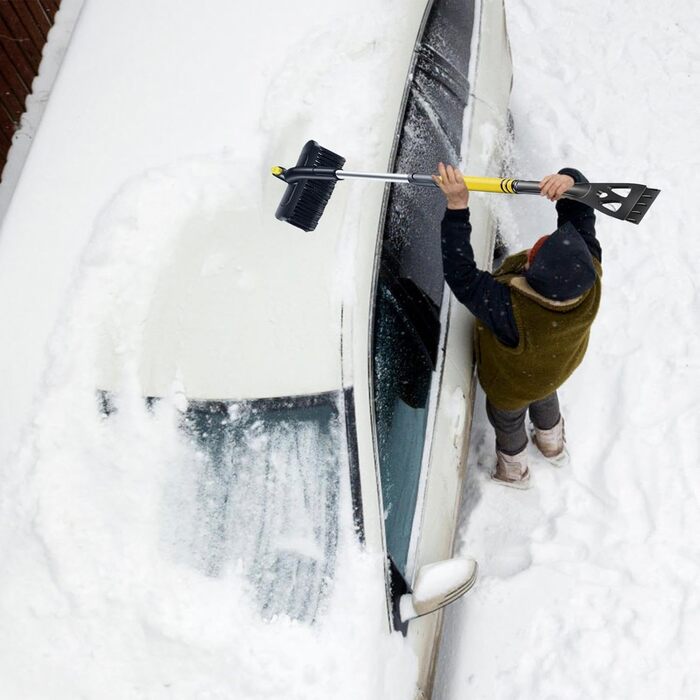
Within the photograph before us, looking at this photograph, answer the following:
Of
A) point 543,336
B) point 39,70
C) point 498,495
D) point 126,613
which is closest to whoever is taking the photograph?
point 126,613

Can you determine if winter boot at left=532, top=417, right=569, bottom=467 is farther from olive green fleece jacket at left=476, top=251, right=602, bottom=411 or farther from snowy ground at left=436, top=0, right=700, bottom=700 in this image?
olive green fleece jacket at left=476, top=251, right=602, bottom=411

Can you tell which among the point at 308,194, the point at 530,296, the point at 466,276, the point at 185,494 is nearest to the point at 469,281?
the point at 466,276

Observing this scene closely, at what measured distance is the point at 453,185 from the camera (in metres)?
2.12

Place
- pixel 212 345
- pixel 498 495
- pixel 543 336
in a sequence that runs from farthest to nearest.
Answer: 1. pixel 498 495
2. pixel 543 336
3. pixel 212 345

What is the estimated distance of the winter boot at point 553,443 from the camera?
9.74ft

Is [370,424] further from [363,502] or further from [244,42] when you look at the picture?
[244,42]

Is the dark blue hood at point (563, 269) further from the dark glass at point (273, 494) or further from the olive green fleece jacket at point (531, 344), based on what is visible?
the dark glass at point (273, 494)

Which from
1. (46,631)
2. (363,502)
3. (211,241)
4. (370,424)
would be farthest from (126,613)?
(211,241)

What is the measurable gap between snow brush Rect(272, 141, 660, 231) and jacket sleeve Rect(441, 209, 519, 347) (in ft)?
0.52

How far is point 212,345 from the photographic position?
2021 mm

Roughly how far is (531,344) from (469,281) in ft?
0.90

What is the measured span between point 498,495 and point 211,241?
5.62ft

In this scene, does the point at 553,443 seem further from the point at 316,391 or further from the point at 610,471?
the point at 316,391

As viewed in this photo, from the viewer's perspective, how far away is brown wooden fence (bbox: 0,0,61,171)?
370 cm
